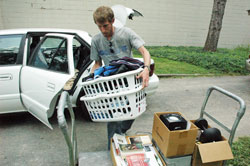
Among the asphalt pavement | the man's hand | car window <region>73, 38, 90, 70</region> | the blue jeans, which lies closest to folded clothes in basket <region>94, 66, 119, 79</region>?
the man's hand

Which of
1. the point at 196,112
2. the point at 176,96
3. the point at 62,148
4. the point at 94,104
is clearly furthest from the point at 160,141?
the point at 176,96

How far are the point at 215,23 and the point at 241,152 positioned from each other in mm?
8455

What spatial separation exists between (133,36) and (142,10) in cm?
981

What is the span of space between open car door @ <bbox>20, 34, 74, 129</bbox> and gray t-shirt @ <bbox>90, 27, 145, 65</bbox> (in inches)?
33.0

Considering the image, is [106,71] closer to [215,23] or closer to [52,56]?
[52,56]

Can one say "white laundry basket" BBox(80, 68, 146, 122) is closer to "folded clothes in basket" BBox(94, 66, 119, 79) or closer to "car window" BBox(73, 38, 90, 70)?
"folded clothes in basket" BBox(94, 66, 119, 79)

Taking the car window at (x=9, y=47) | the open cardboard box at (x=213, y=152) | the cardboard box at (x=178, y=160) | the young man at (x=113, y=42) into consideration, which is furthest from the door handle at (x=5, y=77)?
the open cardboard box at (x=213, y=152)

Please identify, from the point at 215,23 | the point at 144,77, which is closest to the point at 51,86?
the point at 144,77

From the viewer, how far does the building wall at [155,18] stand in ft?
31.3

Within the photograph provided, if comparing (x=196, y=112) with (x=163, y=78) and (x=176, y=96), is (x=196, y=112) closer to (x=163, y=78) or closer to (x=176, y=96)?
(x=176, y=96)

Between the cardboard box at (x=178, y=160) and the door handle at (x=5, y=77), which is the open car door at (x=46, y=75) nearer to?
the door handle at (x=5, y=77)

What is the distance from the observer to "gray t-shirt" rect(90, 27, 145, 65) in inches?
A: 83.4

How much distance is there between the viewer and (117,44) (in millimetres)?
2146

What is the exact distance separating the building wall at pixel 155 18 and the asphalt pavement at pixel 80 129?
22.4ft
